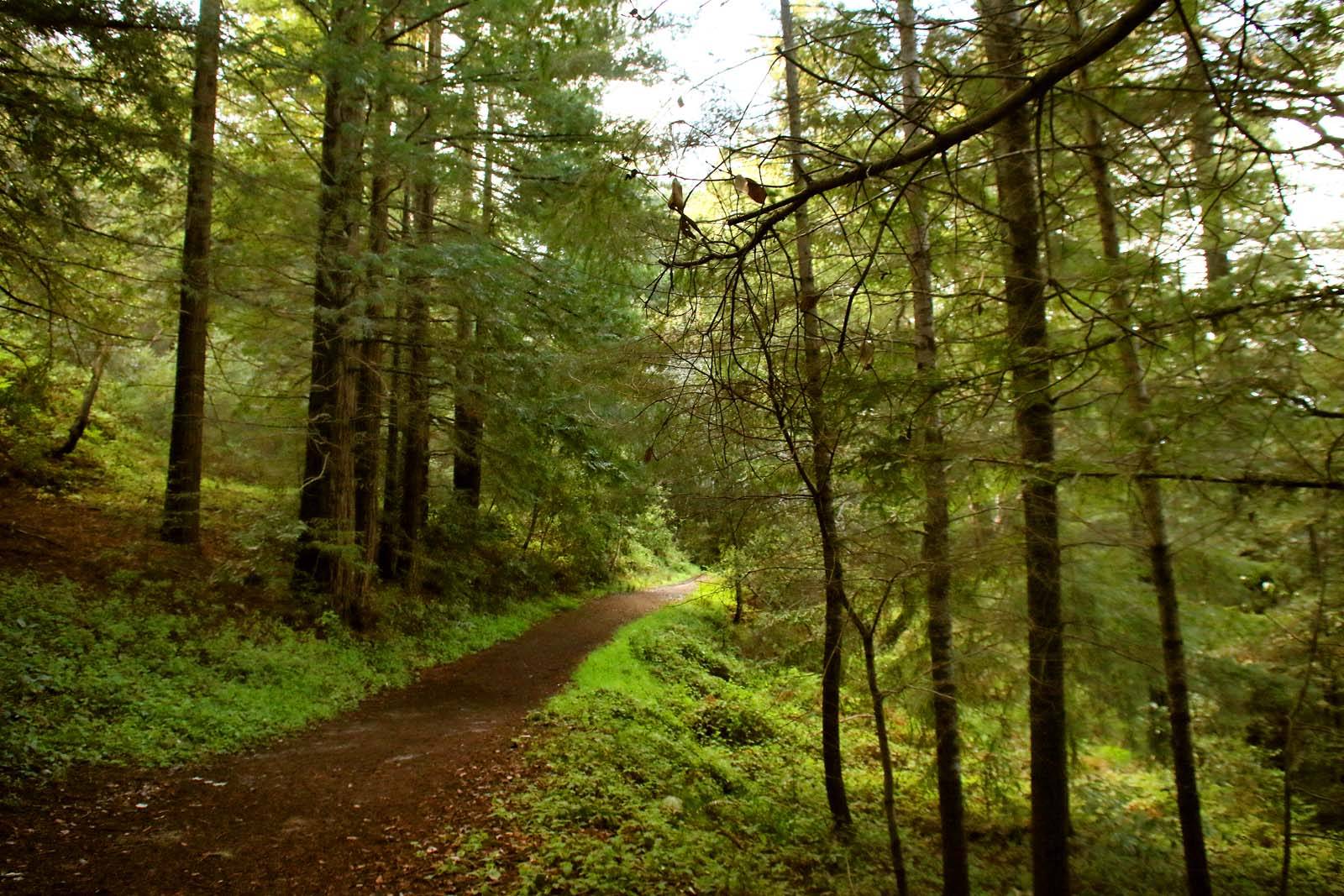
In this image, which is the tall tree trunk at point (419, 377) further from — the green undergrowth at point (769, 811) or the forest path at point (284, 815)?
the forest path at point (284, 815)

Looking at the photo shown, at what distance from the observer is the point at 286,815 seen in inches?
202

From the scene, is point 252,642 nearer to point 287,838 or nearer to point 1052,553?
point 287,838

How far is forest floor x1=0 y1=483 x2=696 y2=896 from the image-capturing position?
4152mm

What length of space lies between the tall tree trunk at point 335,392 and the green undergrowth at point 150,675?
2.91 feet

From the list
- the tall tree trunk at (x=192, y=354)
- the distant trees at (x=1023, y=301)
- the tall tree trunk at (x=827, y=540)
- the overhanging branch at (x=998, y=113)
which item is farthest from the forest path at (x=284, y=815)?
the overhanging branch at (x=998, y=113)

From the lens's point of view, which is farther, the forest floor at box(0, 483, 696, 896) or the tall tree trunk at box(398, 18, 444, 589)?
the tall tree trunk at box(398, 18, 444, 589)

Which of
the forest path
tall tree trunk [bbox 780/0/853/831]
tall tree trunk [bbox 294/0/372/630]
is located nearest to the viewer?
tall tree trunk [bbox 780/0/853/831]

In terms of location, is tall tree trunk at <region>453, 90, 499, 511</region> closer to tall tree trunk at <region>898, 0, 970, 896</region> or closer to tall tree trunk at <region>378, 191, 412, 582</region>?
tall tree trunk at <region>378, 191, 412, 582</region>

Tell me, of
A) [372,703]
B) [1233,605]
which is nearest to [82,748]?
[372,703]

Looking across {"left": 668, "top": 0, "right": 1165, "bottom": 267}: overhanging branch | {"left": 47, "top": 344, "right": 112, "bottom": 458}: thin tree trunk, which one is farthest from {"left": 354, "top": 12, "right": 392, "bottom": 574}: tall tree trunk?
{"left": 668, "top": 0, "right": 1165, "bottom": 267}: overhanging branch

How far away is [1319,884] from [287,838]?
9851 mm

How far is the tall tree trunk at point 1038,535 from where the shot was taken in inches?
169

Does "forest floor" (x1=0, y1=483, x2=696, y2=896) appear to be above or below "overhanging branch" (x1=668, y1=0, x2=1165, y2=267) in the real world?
below

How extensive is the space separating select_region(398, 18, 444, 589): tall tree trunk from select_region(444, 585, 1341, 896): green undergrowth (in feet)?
14.3
